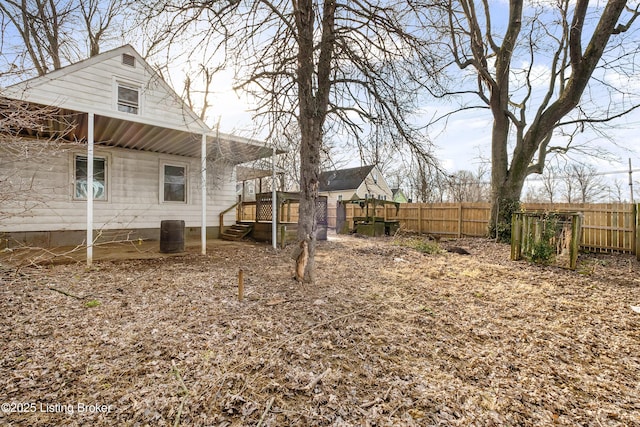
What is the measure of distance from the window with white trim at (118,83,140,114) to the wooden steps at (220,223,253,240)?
4493 mm

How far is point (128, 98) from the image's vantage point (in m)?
7.18

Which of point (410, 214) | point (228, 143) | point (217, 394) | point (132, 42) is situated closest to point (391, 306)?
point (217, 394)

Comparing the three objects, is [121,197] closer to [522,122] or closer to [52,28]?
[52,28]

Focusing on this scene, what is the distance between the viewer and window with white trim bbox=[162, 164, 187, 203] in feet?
30.2

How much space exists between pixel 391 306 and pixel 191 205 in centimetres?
802

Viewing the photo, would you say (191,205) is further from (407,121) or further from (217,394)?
(217,394)

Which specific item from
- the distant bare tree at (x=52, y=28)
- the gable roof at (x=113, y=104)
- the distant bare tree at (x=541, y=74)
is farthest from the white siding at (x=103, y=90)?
the distant bare tree at (x=541, y=74)

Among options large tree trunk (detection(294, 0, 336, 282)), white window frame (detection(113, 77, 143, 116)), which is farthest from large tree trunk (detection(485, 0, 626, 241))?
white window frame (detection(113, 77, 143, 116))

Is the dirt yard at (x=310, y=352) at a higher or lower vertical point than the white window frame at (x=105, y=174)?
lower

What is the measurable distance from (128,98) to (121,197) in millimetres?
2825

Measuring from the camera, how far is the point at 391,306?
3.72 meters

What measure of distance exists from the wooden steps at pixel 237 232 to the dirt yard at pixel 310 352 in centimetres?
482

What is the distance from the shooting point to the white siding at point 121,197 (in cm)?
701

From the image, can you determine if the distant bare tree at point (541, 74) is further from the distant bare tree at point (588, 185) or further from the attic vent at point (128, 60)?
the distant bare tree at point (588, 185)
